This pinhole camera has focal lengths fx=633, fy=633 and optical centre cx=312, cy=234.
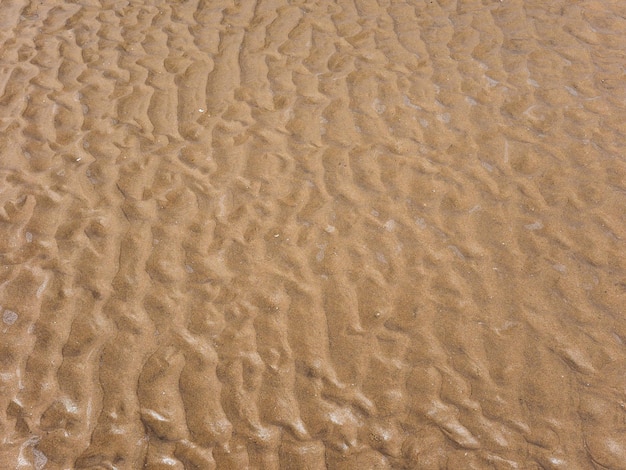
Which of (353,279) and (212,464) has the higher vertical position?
(353,279)

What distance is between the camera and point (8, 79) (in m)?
5.08

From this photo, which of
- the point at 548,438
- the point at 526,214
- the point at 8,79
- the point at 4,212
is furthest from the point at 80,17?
the point at 548,438

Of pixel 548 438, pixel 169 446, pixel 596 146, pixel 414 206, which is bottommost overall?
pixel 169 446

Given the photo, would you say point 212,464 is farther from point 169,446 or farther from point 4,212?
point 4,212

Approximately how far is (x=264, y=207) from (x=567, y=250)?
181 cm

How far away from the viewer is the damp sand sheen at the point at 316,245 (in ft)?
9.64

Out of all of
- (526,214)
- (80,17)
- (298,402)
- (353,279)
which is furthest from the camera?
(80,17)

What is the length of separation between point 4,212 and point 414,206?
2.54 m

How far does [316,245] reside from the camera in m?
3.71

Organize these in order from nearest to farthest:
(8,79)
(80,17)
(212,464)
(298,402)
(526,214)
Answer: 1. (212,464)
2. (298,402)
3. (526,214)
4. (8,79)
5. (80,17)

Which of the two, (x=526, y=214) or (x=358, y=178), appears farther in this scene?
(x=358, y=178)

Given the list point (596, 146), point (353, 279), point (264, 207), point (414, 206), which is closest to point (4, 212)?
point (264, 207)

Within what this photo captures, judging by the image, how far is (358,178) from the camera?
411 cm

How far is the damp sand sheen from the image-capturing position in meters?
2.94
